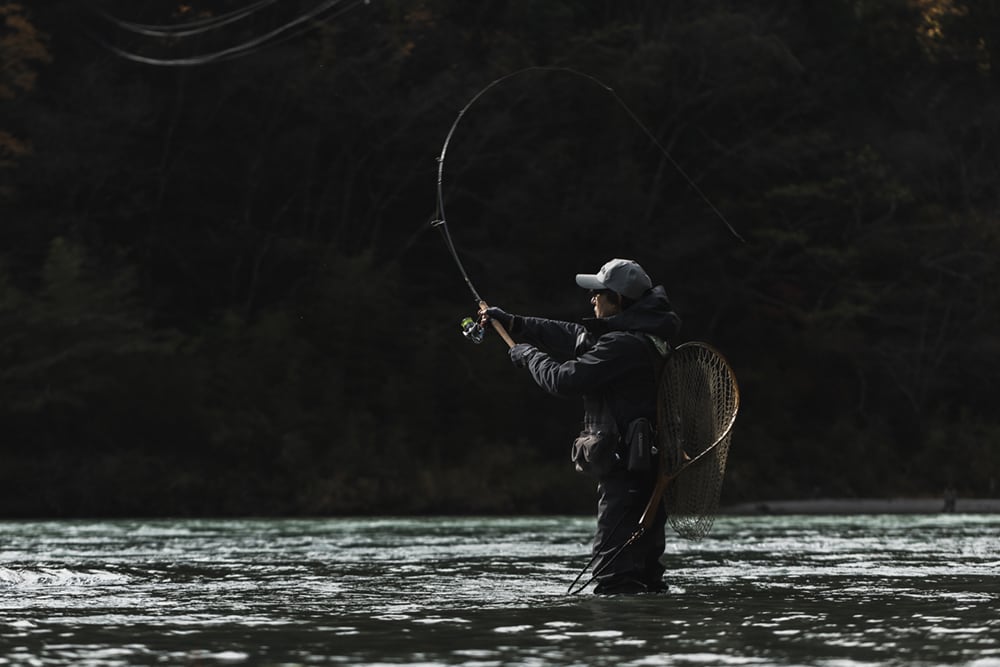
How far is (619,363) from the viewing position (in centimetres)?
1077

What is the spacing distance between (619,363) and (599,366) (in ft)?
0.42

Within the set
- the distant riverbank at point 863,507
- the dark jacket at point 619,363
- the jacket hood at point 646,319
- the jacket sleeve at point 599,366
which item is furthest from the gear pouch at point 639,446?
the distant riverbank at point 863,507

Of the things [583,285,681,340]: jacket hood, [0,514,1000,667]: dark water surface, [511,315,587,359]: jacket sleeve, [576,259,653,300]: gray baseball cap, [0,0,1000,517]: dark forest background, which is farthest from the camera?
[0,0,1000,517]: dark forest background

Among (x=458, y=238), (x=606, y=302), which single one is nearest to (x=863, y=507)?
(x=458, y=238)

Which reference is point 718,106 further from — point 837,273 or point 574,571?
point 574,571

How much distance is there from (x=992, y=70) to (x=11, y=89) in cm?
2311

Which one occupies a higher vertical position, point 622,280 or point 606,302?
point 622,280

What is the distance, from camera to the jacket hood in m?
10.9

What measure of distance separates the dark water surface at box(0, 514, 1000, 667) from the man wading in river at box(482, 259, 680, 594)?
0.84 feet

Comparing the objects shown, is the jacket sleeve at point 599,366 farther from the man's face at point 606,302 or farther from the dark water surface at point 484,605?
the dark water surface at point 484,605

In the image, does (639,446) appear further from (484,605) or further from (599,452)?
(484,605)

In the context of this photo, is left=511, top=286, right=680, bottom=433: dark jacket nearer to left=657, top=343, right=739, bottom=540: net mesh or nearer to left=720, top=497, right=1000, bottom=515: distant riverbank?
left=657, top=343, right=739, bottom=540: net mesh

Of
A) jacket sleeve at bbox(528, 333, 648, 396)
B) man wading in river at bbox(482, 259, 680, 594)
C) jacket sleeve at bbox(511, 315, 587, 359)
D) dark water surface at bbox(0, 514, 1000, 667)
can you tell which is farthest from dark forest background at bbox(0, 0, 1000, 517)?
jacket sleeve at bbox(528, 333, 648, 396)

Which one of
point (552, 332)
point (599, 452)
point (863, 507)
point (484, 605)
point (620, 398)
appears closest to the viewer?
point (599, 452)
